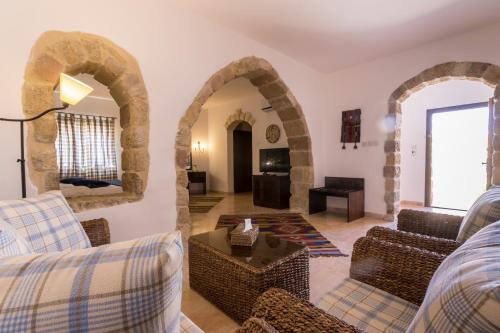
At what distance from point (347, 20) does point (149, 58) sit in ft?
7.43

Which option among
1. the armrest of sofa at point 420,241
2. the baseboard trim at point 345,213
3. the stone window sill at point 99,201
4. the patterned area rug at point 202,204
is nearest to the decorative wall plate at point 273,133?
the patterned area rug at point 202,204

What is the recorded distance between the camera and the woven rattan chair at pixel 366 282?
0.72 meters

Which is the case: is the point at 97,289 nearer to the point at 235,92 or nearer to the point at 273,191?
the point at 273,191

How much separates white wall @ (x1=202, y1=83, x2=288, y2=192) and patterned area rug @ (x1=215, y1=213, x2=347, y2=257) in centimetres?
209

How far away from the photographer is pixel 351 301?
43.7 inches

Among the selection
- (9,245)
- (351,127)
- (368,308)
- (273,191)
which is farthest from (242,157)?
(9,245)

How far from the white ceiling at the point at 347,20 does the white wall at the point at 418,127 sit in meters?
1.88

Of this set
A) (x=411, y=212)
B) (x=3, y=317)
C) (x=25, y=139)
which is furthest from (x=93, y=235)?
(x=411, y=212)

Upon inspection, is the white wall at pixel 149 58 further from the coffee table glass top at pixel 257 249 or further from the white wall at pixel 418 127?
the white wall at pixel 418 127

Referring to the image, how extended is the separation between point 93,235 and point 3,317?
1535 millimetres

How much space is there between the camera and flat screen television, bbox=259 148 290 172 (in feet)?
17.2

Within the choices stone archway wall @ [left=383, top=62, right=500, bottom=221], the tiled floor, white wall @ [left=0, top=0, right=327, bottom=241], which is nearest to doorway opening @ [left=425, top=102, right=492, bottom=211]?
stone archway wall @ [left=383, top=62, right=500, bottom=221]

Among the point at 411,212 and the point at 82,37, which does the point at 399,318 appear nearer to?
the point at 411,212

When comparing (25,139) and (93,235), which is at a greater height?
(25,139)
